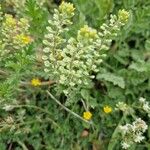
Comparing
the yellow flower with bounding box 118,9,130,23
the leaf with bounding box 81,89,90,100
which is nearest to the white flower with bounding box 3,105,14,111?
the leaf with bounding box 81,89,90,100

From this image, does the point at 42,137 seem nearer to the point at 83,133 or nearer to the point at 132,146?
the point at 83,133

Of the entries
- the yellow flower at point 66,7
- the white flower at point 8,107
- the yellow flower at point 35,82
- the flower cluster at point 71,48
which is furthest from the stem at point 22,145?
the yellow flower at point 66,7

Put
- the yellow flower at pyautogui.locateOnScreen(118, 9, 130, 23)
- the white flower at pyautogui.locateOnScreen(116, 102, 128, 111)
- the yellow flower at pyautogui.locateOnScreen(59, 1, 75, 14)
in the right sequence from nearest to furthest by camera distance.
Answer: the yellow flower at pyautogui.locateOnScreen(59, 1, 75, 14) < the yellow flower at pyautogui.locateOnScreen(118, 9, 130, 23) < the white flower at pyautogui.locateOnScreen(116, 102, 128, 111)

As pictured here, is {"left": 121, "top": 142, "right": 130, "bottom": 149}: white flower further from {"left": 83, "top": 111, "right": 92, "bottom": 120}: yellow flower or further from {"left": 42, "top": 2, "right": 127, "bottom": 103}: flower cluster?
{"left": 42, "top": 2, "right": 127, "bottom": 103}: flower cluster

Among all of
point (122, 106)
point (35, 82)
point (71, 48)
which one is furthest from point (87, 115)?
point (71, 48)

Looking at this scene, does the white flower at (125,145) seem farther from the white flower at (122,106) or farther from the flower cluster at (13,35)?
the flower cluster at (13,35)

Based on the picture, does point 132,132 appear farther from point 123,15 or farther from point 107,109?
point 123,15
